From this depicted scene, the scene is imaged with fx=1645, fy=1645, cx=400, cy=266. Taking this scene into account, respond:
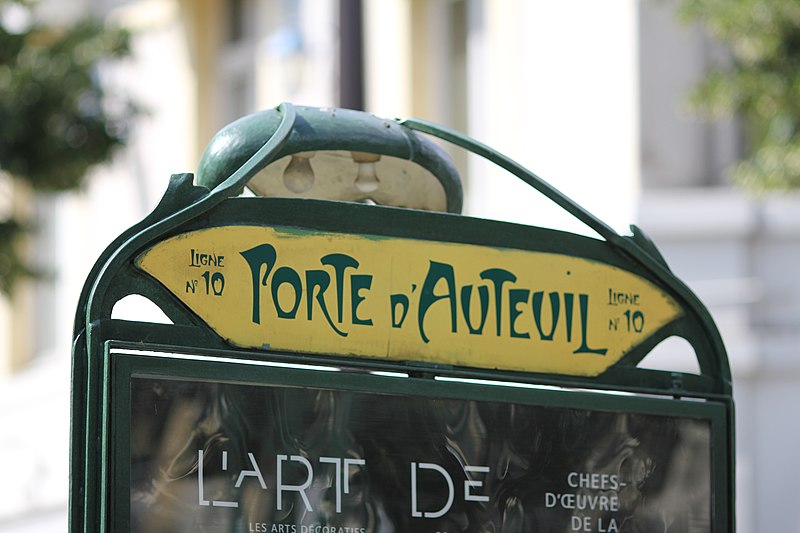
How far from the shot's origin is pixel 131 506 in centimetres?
320

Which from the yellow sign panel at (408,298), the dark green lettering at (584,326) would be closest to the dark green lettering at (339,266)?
the yellow sign panel at (408,298)

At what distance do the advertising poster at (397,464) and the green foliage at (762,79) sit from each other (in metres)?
5.19

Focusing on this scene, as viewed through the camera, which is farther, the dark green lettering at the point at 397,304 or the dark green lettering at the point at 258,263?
the dark green lettering at the point at 397,304

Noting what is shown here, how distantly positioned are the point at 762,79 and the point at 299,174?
18.1 feet

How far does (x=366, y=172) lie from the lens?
404cm

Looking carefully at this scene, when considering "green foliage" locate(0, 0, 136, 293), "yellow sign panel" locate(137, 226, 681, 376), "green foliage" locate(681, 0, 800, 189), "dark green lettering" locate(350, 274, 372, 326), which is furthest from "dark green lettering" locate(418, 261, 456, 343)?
"green foliage" locate(0, 0, 136, 293)

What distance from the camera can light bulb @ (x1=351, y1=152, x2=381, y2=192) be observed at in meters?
4.03

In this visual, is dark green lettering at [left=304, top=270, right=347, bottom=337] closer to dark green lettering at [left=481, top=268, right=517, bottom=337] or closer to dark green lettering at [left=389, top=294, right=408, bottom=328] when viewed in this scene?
dark green lettering at [left=389, top=294, right=408, bottom=328]

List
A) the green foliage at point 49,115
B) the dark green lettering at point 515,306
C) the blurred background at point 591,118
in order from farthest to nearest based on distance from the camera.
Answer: the green foliage at point 49,115 → the blurred background at point 591,118 → the dark green lettering at point 515,306

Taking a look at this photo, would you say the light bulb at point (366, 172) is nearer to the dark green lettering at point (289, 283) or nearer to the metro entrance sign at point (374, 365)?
the metro entrance sign at point (374, 365)

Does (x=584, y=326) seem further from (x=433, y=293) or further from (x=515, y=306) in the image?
(x=433, y=293)

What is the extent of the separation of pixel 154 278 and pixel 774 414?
7675 mm

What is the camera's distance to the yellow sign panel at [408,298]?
3.47 m

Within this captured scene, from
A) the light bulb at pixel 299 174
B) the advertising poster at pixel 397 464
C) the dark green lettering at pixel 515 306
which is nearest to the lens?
the advertising poster at pixel 397 464
